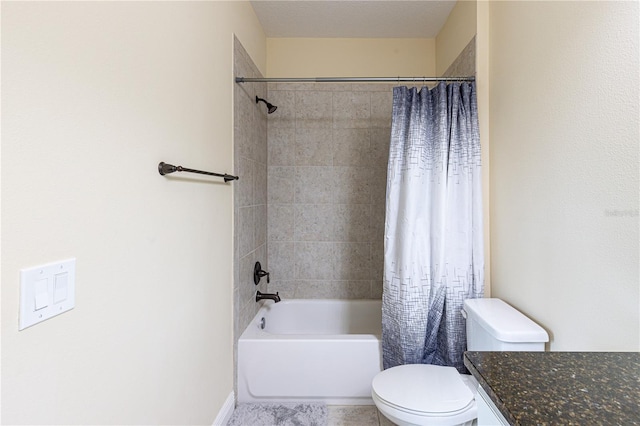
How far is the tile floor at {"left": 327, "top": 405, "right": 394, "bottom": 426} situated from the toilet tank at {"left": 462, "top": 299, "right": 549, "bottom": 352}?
2.27 feet

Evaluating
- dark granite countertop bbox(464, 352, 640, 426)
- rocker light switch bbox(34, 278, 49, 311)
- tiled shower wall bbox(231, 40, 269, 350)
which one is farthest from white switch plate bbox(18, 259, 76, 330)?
tiled shower wall bbox(231, 40, 269, 350)

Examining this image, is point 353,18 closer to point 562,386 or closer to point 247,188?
point 247,188

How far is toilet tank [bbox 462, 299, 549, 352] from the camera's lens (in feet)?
4.39

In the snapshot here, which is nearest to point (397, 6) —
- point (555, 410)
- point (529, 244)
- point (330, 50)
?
point (330, 50)

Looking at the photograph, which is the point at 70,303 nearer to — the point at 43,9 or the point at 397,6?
the point at 43,9

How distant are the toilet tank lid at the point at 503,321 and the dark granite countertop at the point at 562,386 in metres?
0.55

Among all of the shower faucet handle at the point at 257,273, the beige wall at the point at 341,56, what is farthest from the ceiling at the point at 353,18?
the shower faucet handle at the point at 257,273

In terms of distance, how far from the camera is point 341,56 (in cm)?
281

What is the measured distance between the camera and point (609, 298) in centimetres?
106

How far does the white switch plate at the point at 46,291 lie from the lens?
0.67 meters

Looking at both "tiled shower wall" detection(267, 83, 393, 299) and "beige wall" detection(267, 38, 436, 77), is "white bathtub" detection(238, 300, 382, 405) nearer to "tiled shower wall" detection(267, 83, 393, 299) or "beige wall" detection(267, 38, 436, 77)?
"tiled shower wall" detection(267, 83, 393, 299)

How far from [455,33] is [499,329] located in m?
1.95

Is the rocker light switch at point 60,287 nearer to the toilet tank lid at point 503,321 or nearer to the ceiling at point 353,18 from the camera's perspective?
the toilet tank lid at point 503,321

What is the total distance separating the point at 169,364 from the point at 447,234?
4.87 ft
